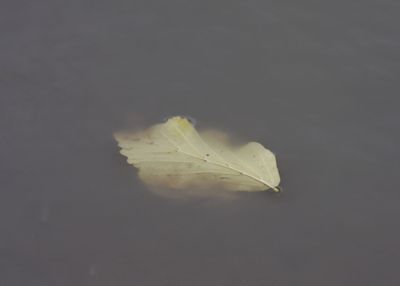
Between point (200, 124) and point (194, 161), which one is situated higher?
point (200, 124)

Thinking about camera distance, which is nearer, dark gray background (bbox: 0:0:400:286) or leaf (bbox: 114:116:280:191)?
dark gray background (bbox: 0:0:400:286)

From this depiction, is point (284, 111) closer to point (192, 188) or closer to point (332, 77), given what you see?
point (332, 77)

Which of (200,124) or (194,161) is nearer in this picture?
(194,161)

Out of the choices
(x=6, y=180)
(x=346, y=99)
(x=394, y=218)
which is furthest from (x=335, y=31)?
(x=6, y=180)
